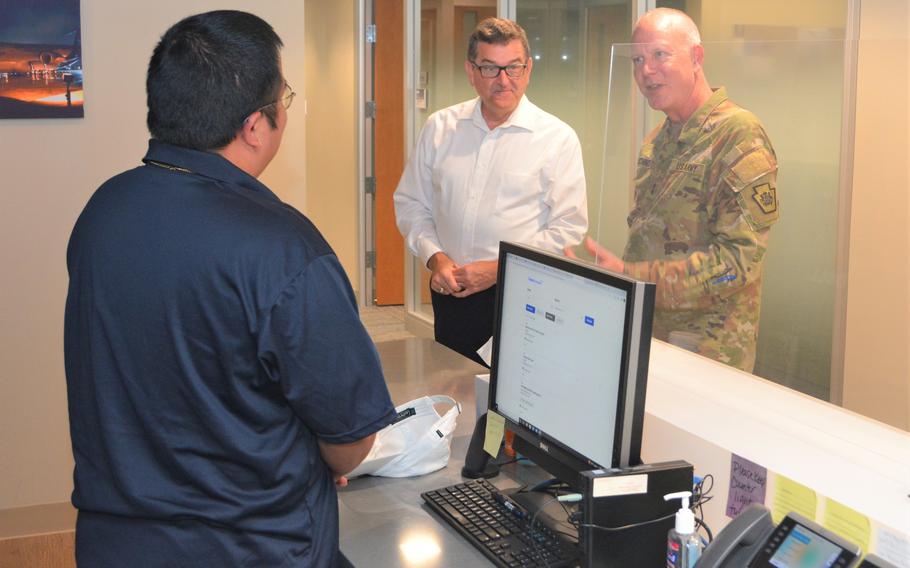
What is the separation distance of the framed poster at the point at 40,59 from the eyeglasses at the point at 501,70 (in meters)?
1.46

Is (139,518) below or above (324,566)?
above

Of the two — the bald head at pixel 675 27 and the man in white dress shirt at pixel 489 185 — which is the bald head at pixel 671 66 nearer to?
the bald head at pixel 675 27

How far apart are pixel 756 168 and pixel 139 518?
1360 mm

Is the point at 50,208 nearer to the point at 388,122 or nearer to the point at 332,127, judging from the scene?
the point at 388,122

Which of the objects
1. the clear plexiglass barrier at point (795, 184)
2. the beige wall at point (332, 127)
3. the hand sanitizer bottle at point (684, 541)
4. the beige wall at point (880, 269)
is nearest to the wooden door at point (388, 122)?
the beige wall at point (332, 127)

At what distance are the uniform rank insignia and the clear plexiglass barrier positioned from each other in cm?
3

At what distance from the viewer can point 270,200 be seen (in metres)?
1.40

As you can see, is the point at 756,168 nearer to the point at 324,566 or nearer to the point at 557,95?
the point at 324,566

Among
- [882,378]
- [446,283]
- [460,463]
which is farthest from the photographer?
[446,283]

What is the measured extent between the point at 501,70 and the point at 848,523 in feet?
7.20

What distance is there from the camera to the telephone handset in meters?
1.14

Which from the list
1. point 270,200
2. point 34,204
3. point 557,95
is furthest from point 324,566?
point 557,95

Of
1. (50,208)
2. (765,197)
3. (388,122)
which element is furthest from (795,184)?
(388,122)

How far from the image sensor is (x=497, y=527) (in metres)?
1.57
